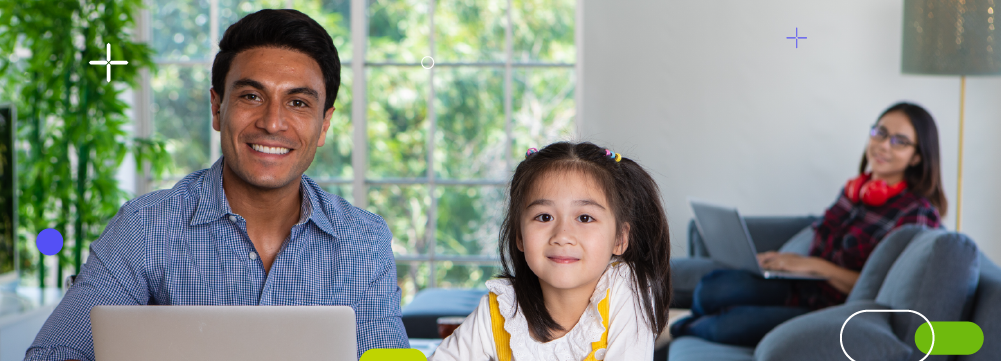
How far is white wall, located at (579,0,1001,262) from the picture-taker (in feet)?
11.6

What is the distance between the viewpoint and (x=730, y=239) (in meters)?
2.61

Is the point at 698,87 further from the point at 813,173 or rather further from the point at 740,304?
the point at 740,304

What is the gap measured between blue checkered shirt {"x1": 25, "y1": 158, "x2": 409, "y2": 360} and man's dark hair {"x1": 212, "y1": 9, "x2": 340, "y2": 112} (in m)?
0.21

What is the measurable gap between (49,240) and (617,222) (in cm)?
287

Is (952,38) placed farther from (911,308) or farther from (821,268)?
(911,308)

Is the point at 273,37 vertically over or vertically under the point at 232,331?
over

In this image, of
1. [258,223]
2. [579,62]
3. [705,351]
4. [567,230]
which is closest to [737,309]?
[705,351]

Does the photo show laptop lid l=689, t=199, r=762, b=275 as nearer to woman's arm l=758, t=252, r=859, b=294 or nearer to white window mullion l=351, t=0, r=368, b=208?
woman's arm l=758, t=252, r=859, b=294

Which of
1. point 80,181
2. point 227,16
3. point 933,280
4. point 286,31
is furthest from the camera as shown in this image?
point 227,16

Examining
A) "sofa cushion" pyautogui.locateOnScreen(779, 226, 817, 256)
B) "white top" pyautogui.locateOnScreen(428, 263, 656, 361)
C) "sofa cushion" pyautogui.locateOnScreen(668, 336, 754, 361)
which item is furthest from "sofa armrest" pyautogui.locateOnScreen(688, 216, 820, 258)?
"white top" pyautogui.locateOnScreen(428, 263, 656, 361)

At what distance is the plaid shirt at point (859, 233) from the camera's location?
2500mm

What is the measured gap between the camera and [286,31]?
56.5 inches

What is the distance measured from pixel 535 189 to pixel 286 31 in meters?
0.56

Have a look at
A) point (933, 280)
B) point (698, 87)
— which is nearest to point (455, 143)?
point (698, 87)
